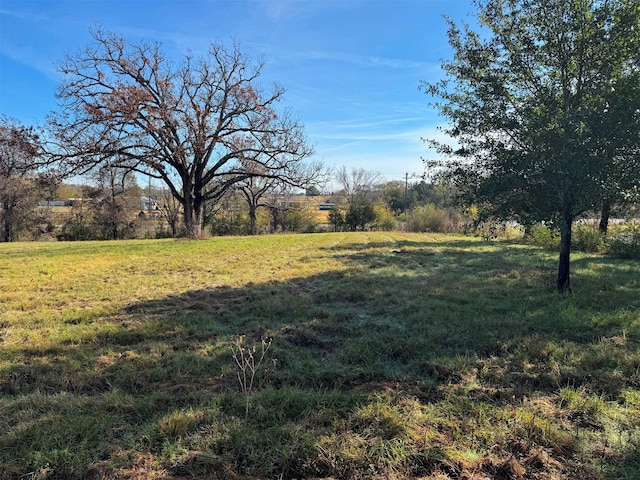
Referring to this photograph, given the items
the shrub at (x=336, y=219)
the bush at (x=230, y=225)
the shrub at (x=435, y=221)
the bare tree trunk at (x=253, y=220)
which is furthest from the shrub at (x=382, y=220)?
the bush at (x=230, y=225)

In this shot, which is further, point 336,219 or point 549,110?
point 336,219

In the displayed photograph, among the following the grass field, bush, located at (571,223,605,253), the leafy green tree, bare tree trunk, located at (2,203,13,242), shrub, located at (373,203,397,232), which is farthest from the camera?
shrub, located at (373,203,397,232)

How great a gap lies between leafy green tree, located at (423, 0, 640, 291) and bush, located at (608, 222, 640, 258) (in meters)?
7.49

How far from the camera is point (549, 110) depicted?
5.79 m

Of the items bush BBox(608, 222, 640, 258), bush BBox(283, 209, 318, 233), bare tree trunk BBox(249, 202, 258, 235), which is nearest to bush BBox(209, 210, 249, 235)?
bare tree trunk BBox(249, 202, 258, 235)

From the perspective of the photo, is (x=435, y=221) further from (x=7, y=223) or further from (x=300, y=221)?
(x=7, y=223)

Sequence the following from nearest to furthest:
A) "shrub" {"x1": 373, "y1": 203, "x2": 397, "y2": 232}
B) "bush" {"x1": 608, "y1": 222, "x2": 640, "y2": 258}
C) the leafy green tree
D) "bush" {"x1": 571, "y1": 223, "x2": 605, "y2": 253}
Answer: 1. the leafy green tree
2. "bush" {"x1": 608, "y1": 222, "x2": 640, "y2": 258}
3. "bush" {"x1": 571, "y1": 223, "x2": 605, "y2": 253}
4. "shrub" {"x1": 373, "y1": 203, "x2": 397, "y2": 232}

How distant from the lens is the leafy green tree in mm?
5520

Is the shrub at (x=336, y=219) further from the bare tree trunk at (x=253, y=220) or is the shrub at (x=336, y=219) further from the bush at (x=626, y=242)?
the bush at (x=626, y=242)

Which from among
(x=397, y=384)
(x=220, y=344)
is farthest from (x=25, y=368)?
(x=397, y=384)

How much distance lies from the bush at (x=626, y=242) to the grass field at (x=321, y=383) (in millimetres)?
6705

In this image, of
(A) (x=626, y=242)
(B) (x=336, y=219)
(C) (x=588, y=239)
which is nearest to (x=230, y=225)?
(B) (x=336, y=219)

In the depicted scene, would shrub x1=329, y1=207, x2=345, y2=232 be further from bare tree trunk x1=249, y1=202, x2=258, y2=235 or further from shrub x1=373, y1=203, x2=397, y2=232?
bare tree trunk x1=249, y1=202, x2=258, y2=235

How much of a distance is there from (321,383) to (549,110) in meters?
5.36
